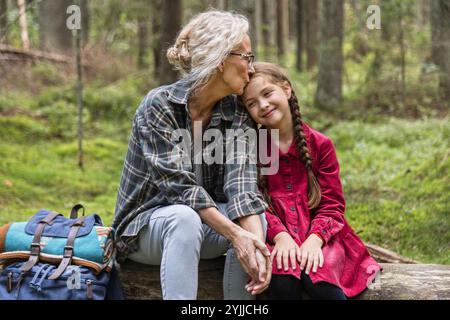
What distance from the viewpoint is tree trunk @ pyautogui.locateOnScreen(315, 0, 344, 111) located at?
1105 centimetres

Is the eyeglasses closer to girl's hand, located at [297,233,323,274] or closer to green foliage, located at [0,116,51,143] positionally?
girl's hand, located at [297,233,323,274]

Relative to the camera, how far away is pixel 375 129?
8.96 m

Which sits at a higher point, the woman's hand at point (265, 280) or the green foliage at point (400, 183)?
the woman's hand at point (265, 280)

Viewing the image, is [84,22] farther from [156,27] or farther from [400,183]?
[400,183]

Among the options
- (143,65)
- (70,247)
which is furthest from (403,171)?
(143,65)

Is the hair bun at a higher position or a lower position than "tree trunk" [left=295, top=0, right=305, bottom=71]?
lower

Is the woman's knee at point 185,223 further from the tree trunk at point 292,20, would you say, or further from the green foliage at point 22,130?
the tree trunk at point 292,20

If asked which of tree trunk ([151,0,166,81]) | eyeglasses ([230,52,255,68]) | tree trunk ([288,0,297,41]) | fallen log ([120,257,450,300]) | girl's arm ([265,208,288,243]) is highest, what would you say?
tree trunk ([288,0,297,41])

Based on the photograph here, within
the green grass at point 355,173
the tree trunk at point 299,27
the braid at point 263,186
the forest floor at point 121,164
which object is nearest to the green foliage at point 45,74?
the forest floor at point 121,164

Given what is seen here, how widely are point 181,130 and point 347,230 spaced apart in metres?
1.07

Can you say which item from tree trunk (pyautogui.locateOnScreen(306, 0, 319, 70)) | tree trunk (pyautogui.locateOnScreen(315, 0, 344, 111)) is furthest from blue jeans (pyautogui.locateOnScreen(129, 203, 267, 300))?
tree trunk (pyautogui.locateOnScreen(306, 0, 319, 70))

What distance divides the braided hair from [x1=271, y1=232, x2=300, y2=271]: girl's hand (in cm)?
27

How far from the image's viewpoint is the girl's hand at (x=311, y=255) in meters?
2.91

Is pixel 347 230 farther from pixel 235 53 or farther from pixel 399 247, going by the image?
pixel 399 247
